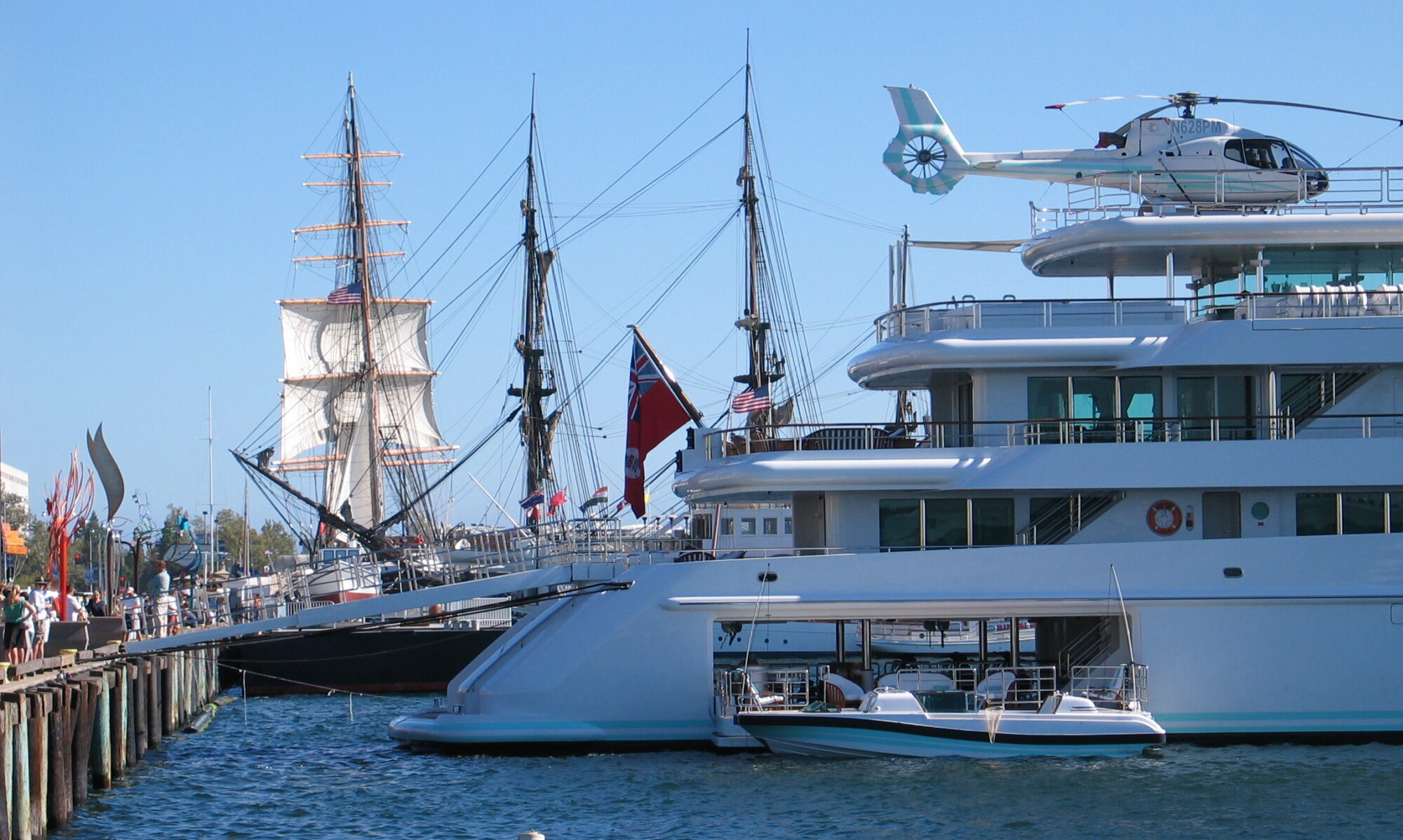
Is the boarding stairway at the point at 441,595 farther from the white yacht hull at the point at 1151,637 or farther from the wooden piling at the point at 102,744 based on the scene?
the wooden piling at the point at 102,744

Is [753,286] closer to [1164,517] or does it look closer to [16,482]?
[1164,517]

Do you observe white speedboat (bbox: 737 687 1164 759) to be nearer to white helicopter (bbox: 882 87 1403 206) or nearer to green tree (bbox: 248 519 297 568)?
white helicopter (bbox: 882 87 1403 206)

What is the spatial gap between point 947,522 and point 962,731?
12.3ft

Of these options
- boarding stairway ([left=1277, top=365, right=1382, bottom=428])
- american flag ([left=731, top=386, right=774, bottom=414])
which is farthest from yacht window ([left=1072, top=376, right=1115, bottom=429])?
american flag ([left=731, top=386, right=774, bottom=414])

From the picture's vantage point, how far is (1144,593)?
2225 centimetres

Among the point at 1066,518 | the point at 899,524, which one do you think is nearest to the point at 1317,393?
the point at 1066,518

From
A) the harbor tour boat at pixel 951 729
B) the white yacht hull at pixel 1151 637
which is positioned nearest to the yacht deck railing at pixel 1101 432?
the white yacht hull at pixel 1151 637

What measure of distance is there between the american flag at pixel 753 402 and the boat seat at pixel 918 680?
9.05 metres

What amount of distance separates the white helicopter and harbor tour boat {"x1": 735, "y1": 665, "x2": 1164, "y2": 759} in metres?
9.16

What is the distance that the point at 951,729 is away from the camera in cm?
2112

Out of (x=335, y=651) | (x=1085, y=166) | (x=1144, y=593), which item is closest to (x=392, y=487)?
(x=335, y=651)

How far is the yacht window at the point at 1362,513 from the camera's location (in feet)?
78.1

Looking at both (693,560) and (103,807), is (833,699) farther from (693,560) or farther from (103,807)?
(103,807)

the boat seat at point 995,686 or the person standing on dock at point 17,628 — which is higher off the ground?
the person standing on dock at point 17,628
